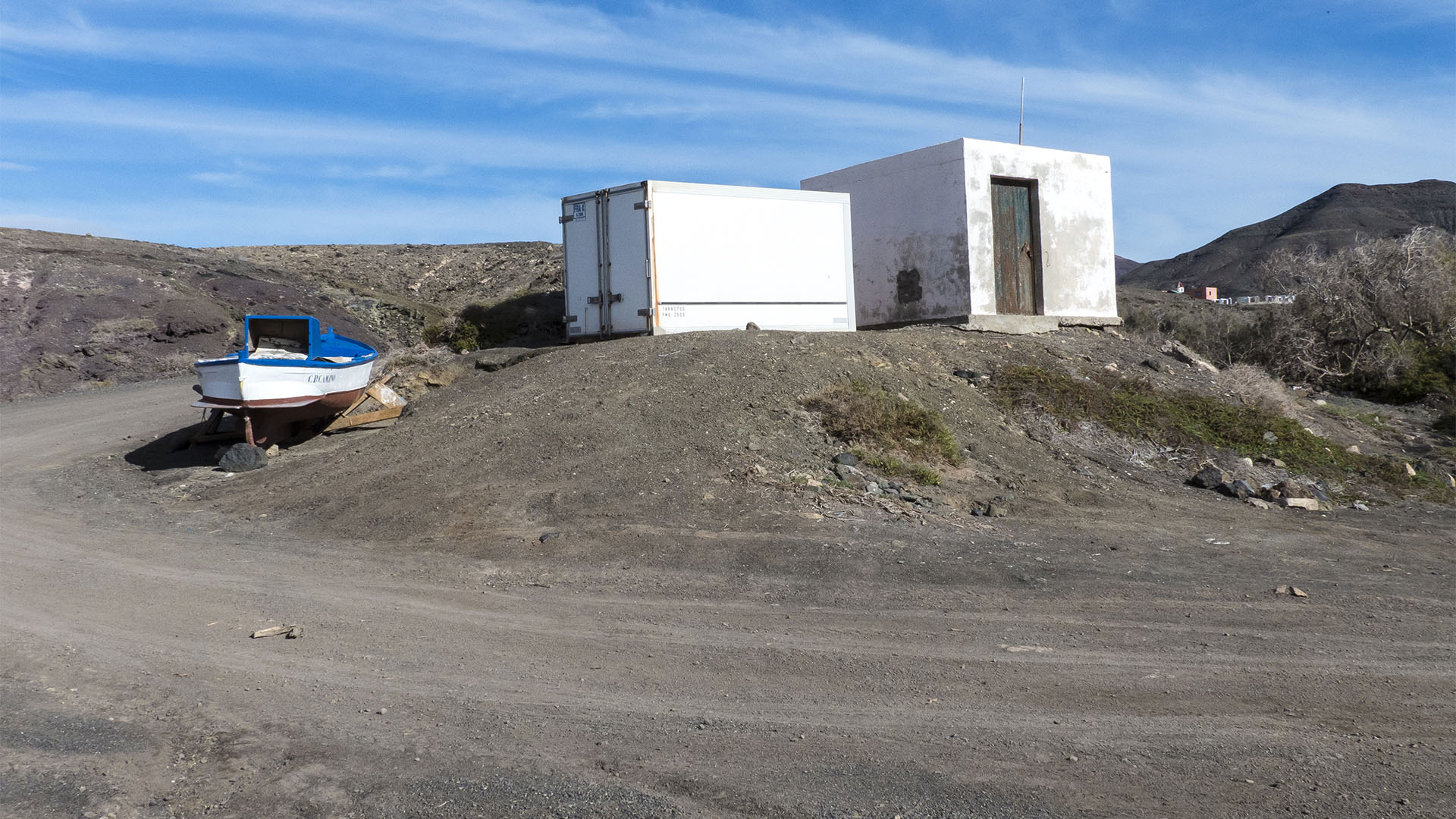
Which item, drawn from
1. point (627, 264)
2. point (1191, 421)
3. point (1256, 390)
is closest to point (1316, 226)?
point (1256, 390)

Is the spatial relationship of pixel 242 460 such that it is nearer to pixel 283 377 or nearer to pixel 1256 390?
pixel 283 377

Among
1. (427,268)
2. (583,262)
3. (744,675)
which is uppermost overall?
(427,268)

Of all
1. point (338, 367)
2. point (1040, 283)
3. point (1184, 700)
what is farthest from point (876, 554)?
point (1040, 283)

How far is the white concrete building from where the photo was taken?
1684cm

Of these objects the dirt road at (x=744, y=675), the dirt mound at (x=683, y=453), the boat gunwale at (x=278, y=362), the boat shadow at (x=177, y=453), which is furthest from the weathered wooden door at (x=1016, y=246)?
the boat shadow at (x=177, y=453)

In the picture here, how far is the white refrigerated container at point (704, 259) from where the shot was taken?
14500 millimetres

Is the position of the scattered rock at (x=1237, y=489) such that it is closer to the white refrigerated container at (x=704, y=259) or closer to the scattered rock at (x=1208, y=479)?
the scattered rock at (x=1208, y=479)

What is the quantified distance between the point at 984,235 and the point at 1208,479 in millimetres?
7226

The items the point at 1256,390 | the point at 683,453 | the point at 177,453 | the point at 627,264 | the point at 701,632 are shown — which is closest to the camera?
the point at 701,632

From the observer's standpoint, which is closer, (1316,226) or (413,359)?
(413,359)

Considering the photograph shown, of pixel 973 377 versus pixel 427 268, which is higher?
pixel 427 268

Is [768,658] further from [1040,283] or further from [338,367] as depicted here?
[1040,283]

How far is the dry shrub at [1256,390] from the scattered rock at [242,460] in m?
12.8

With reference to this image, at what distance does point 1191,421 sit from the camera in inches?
494
